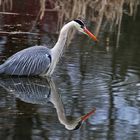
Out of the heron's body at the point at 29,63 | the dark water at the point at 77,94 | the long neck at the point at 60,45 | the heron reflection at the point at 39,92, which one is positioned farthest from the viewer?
the long neck at the point at 60,45

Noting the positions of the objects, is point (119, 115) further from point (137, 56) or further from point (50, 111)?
point (137, 56)

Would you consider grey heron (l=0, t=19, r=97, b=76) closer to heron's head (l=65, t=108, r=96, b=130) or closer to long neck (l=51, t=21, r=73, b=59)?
long neck (l=51, t=21, r=73, b=59)

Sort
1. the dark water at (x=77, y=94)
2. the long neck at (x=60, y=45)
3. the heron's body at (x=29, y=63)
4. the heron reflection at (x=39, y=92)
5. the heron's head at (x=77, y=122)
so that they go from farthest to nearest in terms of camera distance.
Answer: the long neck at (x=60, y=45) → the heron's body at (x=29, y=63) → the heron reflection at (x=39, y=92) → the heron's head at (x=77, y=122) → the dark water at (x=77, y=94)

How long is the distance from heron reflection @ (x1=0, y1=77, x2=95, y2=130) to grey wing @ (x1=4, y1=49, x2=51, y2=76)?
0.33 feet

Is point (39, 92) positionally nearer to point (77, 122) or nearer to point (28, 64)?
point (28, 64)

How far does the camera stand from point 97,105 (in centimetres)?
682

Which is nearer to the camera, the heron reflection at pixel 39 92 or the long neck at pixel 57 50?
the heron reflection at pixel 39 92

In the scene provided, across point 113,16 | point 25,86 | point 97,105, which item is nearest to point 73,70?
point 25,86

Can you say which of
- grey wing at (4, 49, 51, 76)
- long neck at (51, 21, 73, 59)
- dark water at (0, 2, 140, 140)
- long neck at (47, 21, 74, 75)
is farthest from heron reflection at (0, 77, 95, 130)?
long neck at (51, 21, 73, 59)

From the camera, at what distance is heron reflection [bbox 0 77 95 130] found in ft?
20.7

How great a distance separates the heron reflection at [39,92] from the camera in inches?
248

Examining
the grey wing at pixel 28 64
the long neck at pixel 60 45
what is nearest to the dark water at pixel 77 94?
the grey wing at pixel 28 64

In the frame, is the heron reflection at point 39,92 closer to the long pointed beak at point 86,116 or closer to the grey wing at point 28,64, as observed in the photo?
the long pointed beak at point 86,116

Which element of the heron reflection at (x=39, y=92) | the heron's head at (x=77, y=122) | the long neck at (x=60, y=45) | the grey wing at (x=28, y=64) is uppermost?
the long neck at (x=60, y=45)
